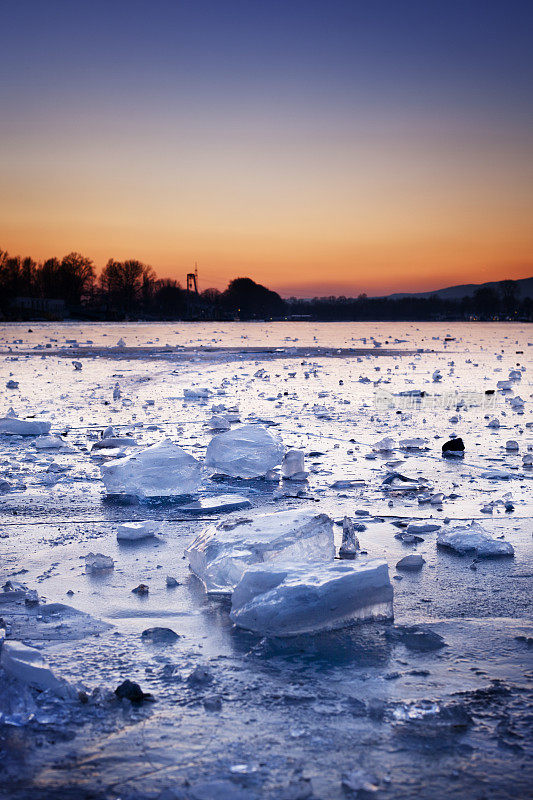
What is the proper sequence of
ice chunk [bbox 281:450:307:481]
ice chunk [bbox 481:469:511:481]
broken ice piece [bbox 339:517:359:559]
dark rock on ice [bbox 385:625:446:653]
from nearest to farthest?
dark rock on ice [bbox 385:625:446:653]
broken ice piece [bbox 339:517:359:559]
ice chunk [bbox 481:469:511:481]
ice chunk [bbox 281:450:307:481]

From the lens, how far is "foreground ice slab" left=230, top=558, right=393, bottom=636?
7.15 ft

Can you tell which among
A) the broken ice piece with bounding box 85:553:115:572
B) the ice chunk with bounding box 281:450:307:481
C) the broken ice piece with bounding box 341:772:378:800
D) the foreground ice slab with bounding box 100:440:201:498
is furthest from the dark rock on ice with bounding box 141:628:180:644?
the ice chunk with bounding box 281:450:307:481

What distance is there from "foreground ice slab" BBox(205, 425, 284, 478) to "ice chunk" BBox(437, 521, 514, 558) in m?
1.71

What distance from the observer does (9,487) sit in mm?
4105

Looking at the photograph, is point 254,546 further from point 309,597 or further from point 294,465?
point 294,465

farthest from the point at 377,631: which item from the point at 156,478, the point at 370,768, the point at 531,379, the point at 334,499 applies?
the point at 531,379

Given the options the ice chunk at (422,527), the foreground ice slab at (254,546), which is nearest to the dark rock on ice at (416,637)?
the foreground ice slab at (254,546)

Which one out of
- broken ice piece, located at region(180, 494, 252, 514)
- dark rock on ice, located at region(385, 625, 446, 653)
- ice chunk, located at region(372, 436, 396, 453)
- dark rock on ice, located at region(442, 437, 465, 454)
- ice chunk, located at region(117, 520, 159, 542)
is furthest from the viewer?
ice chunk, located at region(372, 436, 396, 453)

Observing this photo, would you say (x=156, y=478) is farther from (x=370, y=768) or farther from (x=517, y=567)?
(x=370, y=768)

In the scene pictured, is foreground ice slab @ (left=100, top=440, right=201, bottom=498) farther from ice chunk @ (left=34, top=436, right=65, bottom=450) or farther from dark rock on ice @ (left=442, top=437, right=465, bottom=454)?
dark rock on ice @ (left=442, top=437, right=465, bottom=454)

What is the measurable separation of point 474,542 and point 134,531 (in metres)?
1.53

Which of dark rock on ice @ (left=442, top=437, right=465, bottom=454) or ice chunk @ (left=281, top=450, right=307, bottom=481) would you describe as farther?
dark rock on ice @ (left=442, top=437, right=465, bottom=454)

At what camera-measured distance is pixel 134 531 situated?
3.16 meters

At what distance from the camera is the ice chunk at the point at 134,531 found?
3.15 meters
